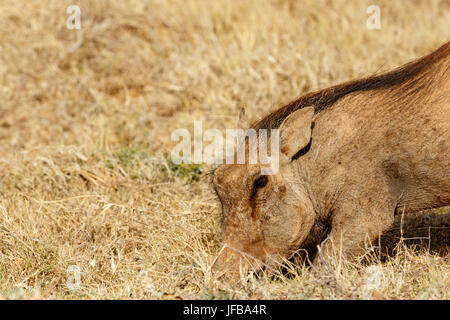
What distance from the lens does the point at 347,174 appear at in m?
3.47

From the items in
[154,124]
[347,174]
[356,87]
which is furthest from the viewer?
[154,124]

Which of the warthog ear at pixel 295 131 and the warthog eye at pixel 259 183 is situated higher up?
the warthog ear at pixel 295 131

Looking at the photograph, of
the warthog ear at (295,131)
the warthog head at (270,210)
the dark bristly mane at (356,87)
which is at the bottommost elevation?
the warthog head at (270,210)

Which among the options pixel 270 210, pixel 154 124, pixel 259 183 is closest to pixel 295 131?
pixel 259 183

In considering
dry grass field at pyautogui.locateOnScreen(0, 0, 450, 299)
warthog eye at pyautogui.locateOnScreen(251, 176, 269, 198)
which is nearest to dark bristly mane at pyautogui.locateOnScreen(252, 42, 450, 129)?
warthog eye at pyautogui.locateOnScreen(251, 176, 269, 198)

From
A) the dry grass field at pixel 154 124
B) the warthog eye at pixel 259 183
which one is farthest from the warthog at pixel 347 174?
the dry grass field at pixel 154 124

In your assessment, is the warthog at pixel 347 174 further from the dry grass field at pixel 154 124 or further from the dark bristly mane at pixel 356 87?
the dry grass field at pixel 154 124

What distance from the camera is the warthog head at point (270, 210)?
140 inches

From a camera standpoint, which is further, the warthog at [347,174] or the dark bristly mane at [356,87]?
the dark bristly mane at [356,87]

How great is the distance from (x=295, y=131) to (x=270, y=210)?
0.43 m

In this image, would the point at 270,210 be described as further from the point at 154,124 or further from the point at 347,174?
the point at 154,124

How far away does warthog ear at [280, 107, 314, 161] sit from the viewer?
354cm

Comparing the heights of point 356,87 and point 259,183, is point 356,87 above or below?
above
